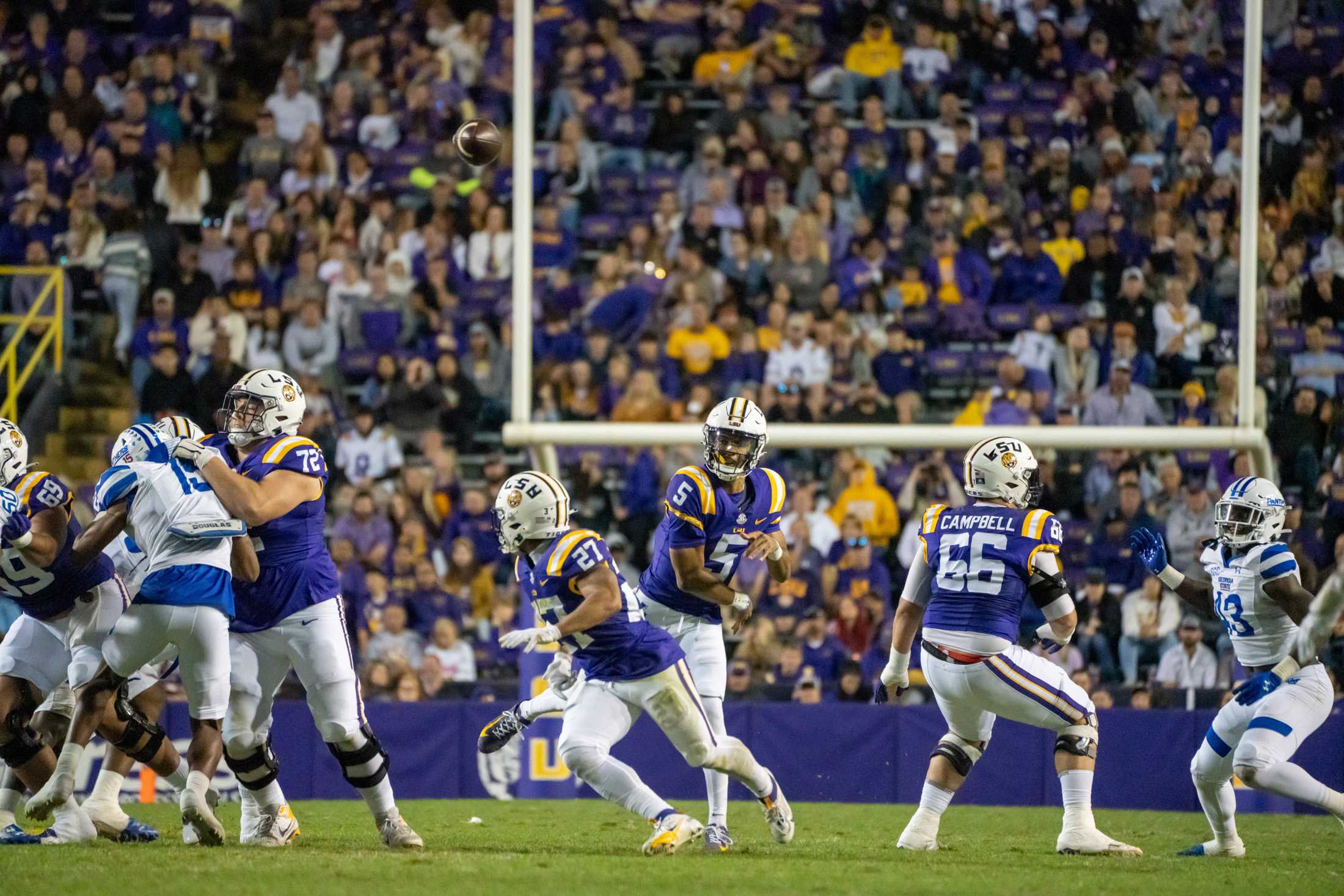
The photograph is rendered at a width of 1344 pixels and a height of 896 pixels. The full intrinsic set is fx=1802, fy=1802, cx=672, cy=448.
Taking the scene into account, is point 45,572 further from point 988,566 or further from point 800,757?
point 800,757

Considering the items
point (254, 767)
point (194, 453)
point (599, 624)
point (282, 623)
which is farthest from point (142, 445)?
point (599, 624)

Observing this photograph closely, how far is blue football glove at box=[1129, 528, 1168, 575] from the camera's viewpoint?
1020 cm

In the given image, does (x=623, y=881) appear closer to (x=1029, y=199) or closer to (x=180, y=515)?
(x=180, y=515)

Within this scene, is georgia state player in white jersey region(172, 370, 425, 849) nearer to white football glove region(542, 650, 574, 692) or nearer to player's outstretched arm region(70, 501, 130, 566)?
player's outstretched arm region(70, 501, 130, 566)

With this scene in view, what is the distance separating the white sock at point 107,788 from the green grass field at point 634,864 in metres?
0.35

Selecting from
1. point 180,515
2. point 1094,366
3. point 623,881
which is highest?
point 1094,366

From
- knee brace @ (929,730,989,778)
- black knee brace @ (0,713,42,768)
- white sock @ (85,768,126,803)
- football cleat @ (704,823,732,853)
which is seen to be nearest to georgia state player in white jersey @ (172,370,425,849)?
white sock @ (85,768,126,803)

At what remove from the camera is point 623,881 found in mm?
7508

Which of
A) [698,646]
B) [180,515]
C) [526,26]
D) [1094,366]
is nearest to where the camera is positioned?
[180,515]

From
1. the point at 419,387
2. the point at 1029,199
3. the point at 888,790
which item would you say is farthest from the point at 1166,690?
the point at 419,387

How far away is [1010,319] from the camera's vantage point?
16.2 meters

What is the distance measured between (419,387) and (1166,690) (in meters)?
6.99

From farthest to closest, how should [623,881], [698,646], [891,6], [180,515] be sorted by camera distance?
[891,6] < [698,646] < [180,515] < [623,881]

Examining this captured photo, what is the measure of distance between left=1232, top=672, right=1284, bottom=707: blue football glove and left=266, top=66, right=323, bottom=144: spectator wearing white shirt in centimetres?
1201
